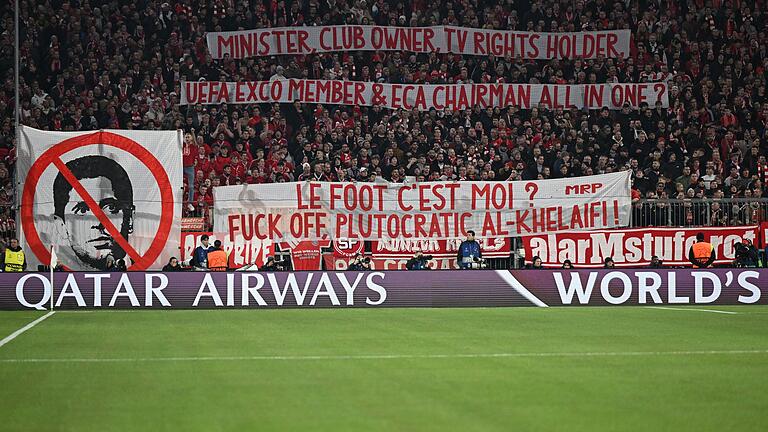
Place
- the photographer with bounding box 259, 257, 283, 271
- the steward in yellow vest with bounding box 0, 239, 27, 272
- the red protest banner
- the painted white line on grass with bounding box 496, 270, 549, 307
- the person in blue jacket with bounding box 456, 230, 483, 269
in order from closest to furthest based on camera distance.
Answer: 1. the painted white line on grass with bounding box 496, 270, 549, 307
2. the steward in yellow vest with bounding box 0, 239, 27, 272
3. the photographer with bounding box 259, 257, 283, 271
4. the person in blue jacket with bounding box 456, 230, 483, 269
5. the red protest banner

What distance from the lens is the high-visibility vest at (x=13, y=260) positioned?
22.2m

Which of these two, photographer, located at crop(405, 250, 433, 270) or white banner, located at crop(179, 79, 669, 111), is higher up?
white banner, located at crop(179, 79, 669, 111)

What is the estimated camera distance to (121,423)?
24.9ft

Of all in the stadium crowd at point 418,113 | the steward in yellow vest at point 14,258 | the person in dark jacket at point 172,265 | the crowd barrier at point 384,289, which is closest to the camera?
the crowd barrier at point 384,289

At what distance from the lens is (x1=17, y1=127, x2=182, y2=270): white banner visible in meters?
21.5

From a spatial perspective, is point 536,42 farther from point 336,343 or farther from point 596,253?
point 336,343

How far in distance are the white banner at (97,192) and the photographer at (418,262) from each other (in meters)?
5.69

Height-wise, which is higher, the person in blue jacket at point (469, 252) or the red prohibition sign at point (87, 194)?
the red prohibition sign at point (87, 194)

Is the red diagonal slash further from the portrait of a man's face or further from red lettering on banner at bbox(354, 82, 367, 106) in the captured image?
red lettering on banner at bbox(354, 82, 367, 106)

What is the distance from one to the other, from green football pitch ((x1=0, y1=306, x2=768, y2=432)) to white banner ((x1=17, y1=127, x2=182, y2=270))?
4.63m

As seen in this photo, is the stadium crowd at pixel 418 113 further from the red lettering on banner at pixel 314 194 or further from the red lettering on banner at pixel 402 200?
the red lettering on banner at pixel 402 200

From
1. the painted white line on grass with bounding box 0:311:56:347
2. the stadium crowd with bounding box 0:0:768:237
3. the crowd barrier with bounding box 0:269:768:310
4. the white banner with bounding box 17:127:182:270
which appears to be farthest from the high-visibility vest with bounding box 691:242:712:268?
the painted white line on grass with bounding box 0:311:56:347

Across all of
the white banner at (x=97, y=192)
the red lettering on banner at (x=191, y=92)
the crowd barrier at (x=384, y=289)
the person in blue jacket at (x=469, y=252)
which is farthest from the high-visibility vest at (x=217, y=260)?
the red lettering on banner at (x=191, y=92)

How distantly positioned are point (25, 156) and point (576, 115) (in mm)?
15388
